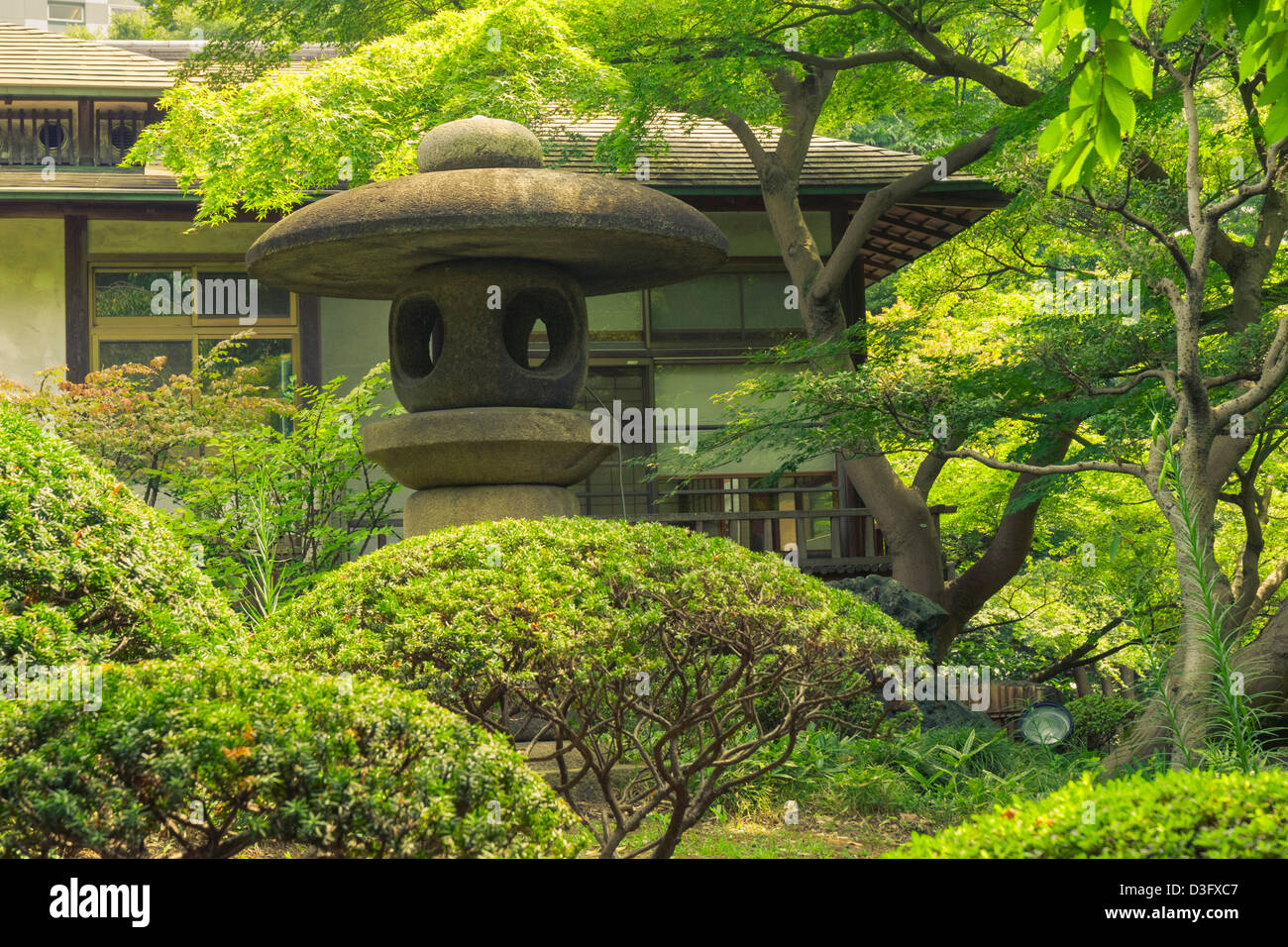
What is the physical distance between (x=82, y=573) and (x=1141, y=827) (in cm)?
346

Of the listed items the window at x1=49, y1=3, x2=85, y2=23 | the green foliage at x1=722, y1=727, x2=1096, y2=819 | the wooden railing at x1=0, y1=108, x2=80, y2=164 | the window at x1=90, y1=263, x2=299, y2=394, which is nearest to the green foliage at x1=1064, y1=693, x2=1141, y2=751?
the green foliage at x1=722, y1=727, x2=1096, y2=819

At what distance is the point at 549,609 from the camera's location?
4.52 metres

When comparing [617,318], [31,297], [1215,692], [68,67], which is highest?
[68,67]

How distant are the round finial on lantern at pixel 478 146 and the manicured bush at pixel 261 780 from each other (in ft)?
15.9

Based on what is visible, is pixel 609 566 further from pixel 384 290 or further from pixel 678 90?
pixel 678 90

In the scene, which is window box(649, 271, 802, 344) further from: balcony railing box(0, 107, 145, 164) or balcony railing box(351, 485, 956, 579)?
balcony railing box(0, 107, 145, 164)

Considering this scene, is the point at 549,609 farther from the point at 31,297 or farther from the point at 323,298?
the point at 31,297

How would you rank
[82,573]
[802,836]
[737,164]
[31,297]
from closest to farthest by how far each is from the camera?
1. [82,573]
2. [802,836]
3. [31,297]
4. [737,164]

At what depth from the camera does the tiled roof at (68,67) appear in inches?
527

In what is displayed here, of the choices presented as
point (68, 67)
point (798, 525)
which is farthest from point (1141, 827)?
point (68, 67)

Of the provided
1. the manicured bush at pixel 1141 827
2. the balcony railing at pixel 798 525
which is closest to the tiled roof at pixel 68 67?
the balcony railing at pixel 798 525

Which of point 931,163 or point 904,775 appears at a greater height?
point 931,163

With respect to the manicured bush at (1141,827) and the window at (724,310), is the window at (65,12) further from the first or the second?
the manicured bush at (1141,827)
